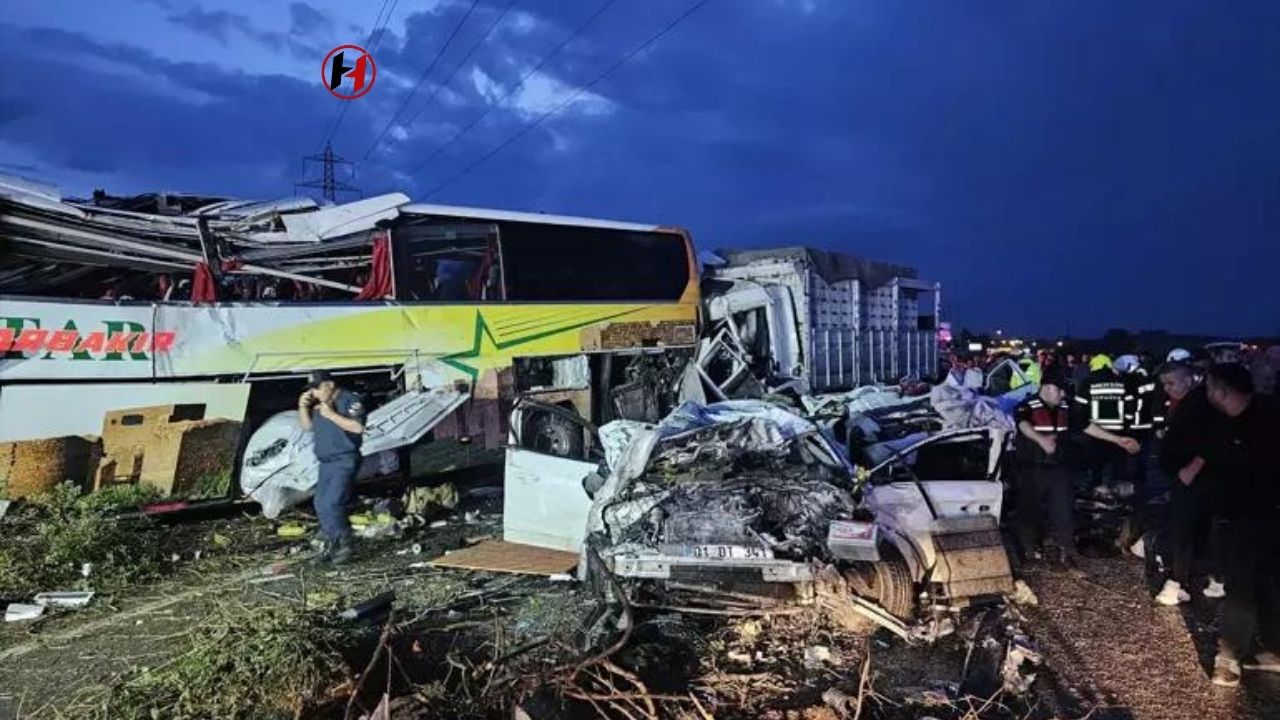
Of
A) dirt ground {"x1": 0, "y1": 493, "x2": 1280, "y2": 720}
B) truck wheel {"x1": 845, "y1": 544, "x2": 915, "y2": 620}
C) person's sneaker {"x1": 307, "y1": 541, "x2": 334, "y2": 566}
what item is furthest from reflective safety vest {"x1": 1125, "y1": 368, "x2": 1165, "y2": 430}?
person's sneaker {"x1": 307, "y1": 541, "x2": 334, "y2": 566}

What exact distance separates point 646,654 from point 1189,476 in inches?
132

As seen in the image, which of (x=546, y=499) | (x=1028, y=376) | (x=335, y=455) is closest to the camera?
(x=546, y=499)

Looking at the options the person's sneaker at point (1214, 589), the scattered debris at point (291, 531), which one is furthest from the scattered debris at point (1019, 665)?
the scattered debris at point (291, 531)

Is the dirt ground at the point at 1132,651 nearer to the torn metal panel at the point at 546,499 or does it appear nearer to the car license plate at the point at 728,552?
the car license plate at the point at 728,552

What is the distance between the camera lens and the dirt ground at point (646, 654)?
11.9 feet

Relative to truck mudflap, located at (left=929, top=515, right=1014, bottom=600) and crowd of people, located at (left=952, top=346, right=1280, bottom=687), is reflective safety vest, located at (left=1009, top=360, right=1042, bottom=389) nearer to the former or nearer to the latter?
crowd of people, located at (left=952, top=346, right=1280, bottom=687)

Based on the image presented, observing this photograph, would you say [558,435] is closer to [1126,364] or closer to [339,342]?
[339,342]

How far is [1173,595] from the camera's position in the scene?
16.9 ft

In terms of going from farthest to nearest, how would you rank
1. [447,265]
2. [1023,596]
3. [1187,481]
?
[447,265]
[1023,596]
[1187,481]

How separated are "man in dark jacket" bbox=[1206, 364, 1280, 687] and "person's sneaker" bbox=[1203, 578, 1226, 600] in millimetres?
1198

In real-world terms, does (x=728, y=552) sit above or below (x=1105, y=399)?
below

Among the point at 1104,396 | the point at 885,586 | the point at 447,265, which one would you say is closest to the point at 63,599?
the point at 447,265

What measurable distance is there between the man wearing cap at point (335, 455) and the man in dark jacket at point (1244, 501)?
5.99 m

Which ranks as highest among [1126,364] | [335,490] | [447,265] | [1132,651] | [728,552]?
[447,265]
